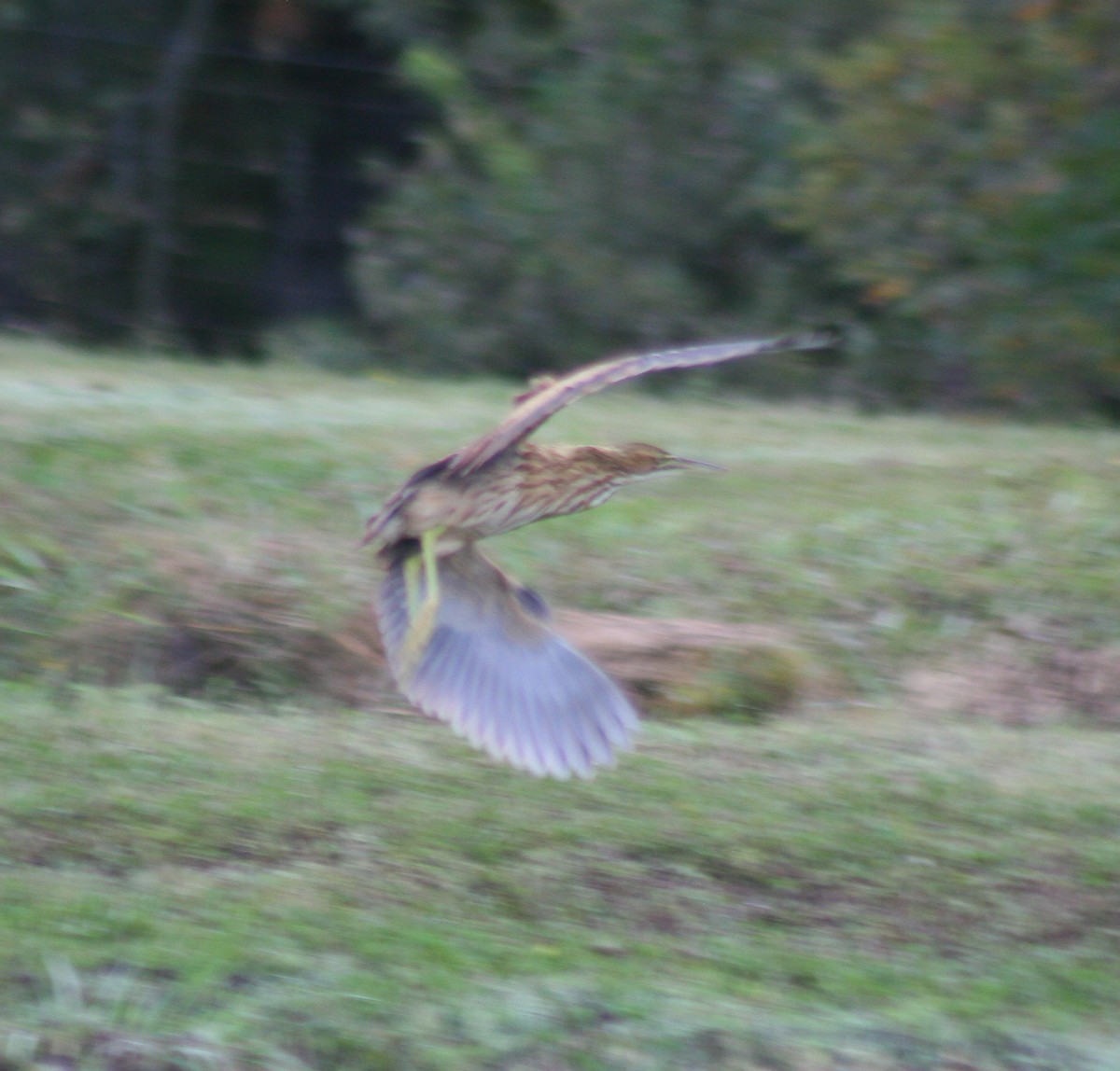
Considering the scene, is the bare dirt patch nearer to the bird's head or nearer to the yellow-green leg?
the bird's head

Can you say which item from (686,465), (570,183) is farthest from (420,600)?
(570,183)

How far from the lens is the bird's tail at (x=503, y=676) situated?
352 centimetres

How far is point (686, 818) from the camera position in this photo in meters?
3.90

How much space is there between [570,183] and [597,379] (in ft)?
23.4

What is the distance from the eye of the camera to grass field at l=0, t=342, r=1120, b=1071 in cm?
307

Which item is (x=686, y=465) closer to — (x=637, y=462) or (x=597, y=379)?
(x=637, y=462)

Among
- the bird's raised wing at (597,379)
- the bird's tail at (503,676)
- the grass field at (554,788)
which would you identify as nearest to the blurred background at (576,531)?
the grass field at (554,788)

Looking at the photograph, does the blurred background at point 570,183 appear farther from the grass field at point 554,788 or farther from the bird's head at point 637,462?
the bird's head at point 637,462

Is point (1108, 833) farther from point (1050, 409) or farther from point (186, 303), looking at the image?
point (186, 303)

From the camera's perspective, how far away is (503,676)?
3.76 metres

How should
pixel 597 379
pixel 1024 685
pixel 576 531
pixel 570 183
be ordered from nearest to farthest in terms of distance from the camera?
pixel 597 379
pixel 1024 685
pixel 576 531
pixel 570 183

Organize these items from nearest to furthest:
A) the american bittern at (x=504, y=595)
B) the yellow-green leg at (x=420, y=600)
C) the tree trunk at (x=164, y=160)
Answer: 1. the american bittern at (x=504, y=595)
2. the yellow-green leg at (x=420, y=600)
3. the tree trunk at (x=164, y=160)

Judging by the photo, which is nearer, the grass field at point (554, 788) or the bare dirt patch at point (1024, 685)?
the grass field at point (554, 788)

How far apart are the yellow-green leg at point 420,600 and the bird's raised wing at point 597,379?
11.1 inches
